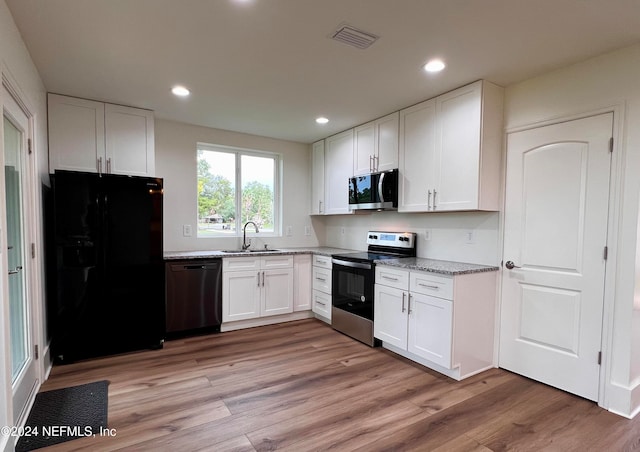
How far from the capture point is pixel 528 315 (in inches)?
107

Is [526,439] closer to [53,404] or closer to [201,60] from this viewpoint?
[53,404]

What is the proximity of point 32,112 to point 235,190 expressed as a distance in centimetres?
233

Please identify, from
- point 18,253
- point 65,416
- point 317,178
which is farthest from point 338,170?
point 65,416

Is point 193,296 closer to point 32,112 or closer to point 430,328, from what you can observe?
point 32,112

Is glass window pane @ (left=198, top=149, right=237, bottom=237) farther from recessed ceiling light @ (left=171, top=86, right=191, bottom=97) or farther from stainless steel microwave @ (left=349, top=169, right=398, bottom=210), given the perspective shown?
stainless steel microwave @ (left=349, top=169, right=398, bottom=210)

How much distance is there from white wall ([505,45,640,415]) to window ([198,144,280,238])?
3.63m

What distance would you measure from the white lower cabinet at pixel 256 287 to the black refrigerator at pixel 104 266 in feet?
2.41

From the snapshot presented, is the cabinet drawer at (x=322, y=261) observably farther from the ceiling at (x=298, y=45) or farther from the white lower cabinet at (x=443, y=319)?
the ceiling at (x=298, y=45)

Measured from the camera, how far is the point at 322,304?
421cm

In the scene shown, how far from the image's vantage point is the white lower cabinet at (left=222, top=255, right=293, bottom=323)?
3.83m

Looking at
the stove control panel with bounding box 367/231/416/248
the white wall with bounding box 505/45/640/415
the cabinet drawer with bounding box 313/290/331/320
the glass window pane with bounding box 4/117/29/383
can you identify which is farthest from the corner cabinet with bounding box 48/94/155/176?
the white wall with bounding box 505/45/640/415

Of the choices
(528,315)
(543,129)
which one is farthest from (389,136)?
(528,315)

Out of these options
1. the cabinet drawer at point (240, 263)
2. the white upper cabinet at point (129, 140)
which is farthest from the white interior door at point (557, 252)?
the white upper cabinet at point (129, 140)

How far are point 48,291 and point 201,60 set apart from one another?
2342mm
